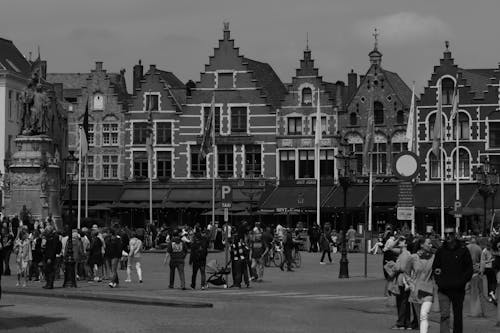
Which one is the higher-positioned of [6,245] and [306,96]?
[306,96]

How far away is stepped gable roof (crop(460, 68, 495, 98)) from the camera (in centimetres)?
7788

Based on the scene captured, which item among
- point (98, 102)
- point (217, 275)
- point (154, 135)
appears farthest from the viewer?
point (98, 102)

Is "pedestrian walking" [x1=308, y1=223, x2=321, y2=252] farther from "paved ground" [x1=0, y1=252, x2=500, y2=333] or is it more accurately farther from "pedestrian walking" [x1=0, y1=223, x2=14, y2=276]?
"pedestrian walking" [x1=0, y1=223, x2=14, y2=276]

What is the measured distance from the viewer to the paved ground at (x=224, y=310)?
22.4 metres

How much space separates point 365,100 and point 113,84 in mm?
18751

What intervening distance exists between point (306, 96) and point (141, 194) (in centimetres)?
1355

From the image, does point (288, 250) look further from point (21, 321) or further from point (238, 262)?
point (21, 321)

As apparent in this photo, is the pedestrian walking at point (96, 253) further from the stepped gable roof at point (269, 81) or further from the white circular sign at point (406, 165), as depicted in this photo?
the stepped gable roof at point (269, 81)

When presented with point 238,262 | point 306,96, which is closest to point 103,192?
point 306,96

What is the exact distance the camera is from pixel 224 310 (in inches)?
1040

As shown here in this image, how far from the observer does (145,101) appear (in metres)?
83.6

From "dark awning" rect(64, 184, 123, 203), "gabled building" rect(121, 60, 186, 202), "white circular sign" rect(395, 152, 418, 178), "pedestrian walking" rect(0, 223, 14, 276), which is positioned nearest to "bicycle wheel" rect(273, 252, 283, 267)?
"pedestrian walking" rect(0, 223, 14, 276)

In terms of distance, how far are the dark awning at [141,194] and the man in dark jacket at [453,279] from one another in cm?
6283

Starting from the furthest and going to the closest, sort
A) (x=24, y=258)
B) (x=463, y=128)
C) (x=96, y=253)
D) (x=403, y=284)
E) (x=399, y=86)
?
(x=399, y=86) < (x=463, y=128) < (x=96, y=253) < (x=24, y=258) < (x=403, y=284)
